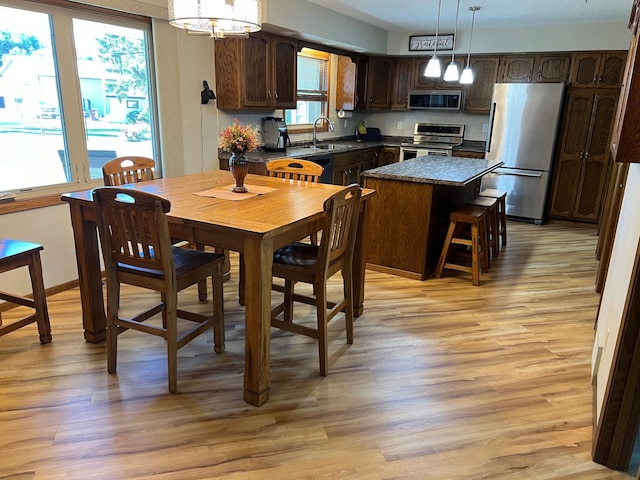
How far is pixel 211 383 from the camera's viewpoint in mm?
2301

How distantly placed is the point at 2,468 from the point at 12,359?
87cm

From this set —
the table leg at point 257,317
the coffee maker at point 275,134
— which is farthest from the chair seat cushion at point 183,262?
the coffee maker at point 275,134

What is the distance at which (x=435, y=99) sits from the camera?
635 centimetres

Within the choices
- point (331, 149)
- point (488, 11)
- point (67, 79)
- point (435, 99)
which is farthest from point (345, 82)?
point (67, 79)

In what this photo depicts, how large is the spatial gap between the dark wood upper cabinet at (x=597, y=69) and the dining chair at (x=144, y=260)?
5269 millimetres

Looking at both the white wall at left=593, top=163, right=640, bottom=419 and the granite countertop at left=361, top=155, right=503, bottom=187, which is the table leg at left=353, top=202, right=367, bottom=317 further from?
the white wall at left=593, top=163, right=640, bottom=419

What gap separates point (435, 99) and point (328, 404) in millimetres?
5256

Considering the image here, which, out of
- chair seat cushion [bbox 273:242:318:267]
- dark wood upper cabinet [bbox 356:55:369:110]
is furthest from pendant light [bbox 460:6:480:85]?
chair seat cushion [bbox 273:242:318:267]

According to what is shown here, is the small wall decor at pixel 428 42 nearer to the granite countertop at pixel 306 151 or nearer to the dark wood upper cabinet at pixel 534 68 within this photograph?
the dark wood upper cabinet at pixel 534 68

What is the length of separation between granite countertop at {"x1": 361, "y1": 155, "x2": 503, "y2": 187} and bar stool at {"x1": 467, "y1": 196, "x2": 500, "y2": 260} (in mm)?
290

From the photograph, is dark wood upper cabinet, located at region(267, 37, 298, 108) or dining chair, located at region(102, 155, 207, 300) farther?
dark wood upper cabinet, located at region(267, 37, 298, 108)

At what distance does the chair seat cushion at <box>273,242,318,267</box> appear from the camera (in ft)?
7.97

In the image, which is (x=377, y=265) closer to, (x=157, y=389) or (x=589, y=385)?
(x=589, y=385)

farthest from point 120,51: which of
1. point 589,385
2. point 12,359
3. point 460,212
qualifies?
point 589,385
